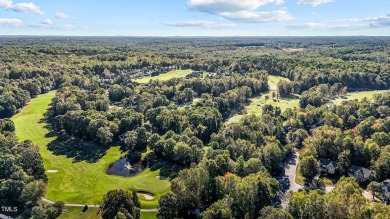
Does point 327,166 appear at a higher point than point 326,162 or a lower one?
lower

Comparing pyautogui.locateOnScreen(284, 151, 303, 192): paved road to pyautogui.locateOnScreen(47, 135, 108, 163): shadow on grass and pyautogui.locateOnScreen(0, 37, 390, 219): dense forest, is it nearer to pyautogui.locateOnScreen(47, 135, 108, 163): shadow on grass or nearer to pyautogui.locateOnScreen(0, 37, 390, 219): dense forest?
pyautogui.locateOnScreen(0, 37, 390, 219): dense forest

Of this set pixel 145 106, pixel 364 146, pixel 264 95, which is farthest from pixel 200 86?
pixel 364 146

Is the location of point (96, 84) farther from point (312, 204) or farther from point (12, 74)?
point (312, 204)

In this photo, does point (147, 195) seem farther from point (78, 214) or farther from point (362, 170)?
point (362, 170)

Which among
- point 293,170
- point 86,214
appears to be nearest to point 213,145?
point 293,170

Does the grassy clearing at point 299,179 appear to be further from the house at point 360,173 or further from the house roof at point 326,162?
the house at point 360,173

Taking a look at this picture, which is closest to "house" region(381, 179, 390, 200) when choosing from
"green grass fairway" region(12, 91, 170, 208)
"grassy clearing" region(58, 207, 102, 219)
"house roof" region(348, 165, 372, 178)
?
"house roof" region(348, 165, 372, 178)
